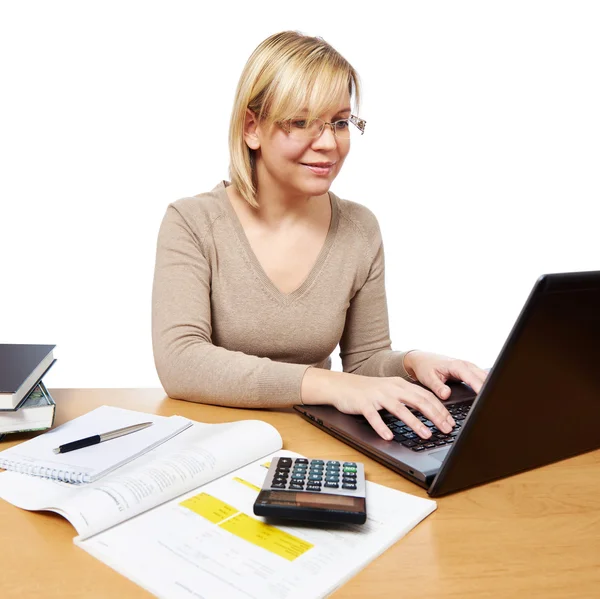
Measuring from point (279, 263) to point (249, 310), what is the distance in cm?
14

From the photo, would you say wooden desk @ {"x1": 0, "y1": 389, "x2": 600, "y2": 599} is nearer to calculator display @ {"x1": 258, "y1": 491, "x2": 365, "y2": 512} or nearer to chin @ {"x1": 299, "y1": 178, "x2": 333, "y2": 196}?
calculator display @ {"x1": 258, "y1": 491, "x2": 365, "y2": 512}

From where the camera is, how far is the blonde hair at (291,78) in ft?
4.11

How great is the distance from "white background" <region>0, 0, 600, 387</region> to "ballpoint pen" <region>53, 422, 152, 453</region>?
1.69m

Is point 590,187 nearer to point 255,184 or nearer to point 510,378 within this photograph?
point 255,184

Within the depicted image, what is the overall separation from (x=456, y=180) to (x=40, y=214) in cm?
175

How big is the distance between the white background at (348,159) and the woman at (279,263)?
1.04 metres

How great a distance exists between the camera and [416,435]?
0.82 meters

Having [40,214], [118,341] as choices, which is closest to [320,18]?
[40,214]

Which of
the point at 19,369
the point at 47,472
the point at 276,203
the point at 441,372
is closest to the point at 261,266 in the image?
the point at 276,203

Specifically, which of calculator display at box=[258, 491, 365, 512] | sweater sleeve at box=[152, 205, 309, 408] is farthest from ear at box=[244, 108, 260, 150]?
calculator display at box=[258, 491, 365, 512]

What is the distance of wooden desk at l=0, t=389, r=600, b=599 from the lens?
0.52 metres

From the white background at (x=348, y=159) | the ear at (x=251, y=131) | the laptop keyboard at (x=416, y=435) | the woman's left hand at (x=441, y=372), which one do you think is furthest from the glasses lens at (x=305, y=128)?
the white background at (x=348, y=159)

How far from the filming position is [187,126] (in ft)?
7.91

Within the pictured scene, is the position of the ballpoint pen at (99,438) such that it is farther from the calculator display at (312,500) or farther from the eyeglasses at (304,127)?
the eyeglasses at (304,127)
